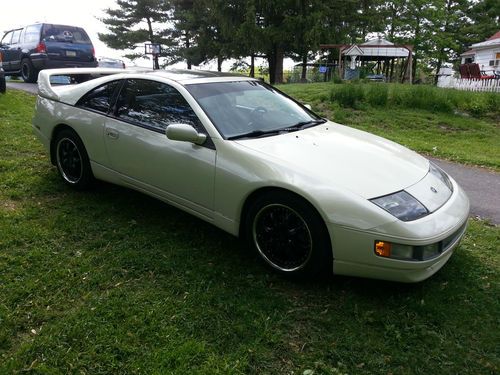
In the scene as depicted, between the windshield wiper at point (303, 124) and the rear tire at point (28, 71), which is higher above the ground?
the rear tire at point (28, 71)

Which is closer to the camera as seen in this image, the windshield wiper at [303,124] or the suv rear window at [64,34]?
the windshield wiper at [303,124]

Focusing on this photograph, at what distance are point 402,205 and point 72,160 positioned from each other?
3.49m

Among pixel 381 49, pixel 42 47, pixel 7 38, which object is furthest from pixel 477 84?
pixel 7 38

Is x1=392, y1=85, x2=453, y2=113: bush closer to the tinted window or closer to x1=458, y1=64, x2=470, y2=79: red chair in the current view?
x1=458, y1=64, x2=470, y2=79: red chair

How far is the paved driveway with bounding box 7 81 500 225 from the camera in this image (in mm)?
4926

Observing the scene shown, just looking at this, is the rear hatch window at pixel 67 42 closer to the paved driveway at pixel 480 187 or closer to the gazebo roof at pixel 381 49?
the paved driveway at pixel 480 187

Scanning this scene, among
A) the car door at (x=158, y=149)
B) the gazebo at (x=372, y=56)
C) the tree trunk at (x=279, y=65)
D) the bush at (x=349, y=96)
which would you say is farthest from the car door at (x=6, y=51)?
the tree trunk at (x=279, y=65)

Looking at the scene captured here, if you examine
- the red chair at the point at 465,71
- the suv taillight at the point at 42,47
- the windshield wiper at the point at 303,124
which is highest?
the suv taillight at the point at 42,47

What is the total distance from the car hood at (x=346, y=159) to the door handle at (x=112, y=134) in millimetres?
1371

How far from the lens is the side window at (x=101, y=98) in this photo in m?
4.40

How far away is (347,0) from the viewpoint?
89.0ft

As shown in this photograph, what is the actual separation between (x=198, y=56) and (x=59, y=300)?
110 ft

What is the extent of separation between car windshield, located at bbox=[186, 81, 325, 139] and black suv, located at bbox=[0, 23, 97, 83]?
11271 millimetres

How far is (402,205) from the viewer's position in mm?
2898
